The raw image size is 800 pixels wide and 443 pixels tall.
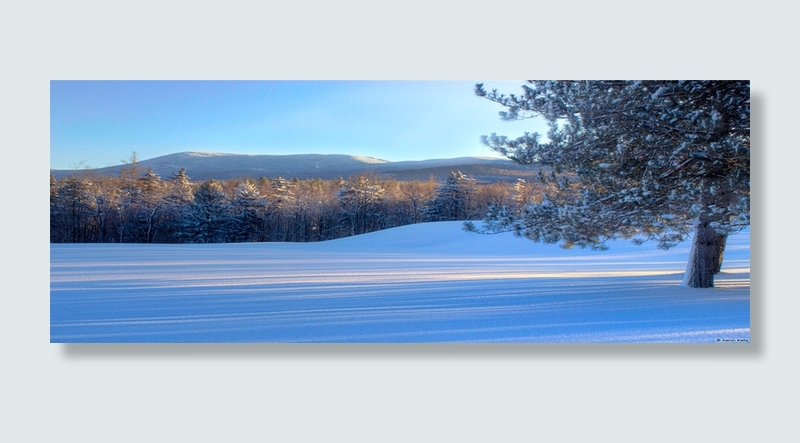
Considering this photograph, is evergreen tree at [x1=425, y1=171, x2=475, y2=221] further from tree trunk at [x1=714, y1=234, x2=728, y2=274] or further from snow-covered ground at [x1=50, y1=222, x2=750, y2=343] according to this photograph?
tree trunk at [x1=714, y1=234, x2=728, y2=274]

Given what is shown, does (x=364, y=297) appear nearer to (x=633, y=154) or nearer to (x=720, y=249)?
(x=633, y=154)

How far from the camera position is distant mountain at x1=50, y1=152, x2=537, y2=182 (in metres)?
4.71

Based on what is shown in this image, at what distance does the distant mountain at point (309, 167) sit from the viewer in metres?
4.71

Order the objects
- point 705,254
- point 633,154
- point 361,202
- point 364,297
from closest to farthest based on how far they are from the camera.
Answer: point 633,154, point 364,297, point 361,202, point 705,254

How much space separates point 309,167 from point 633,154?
2966mm

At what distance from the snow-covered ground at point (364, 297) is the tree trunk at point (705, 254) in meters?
0.12

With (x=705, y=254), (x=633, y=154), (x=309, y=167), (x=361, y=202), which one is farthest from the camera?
(x=705, y=254)

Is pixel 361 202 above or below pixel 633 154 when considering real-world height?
below

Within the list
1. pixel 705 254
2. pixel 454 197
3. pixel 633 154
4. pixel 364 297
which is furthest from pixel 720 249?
pixel 364 297

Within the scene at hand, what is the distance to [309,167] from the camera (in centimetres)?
482

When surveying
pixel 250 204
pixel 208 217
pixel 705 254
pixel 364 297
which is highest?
pixel 250 204

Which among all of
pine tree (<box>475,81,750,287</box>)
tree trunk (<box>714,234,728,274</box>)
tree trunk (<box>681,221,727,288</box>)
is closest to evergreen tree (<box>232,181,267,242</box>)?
pine tree (<box>475,81,750,287</box>)

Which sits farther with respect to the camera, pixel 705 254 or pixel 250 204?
pixel 705 254

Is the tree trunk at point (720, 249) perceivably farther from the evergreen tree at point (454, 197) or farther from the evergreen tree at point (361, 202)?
the evergreen tree at point (361, 202)
